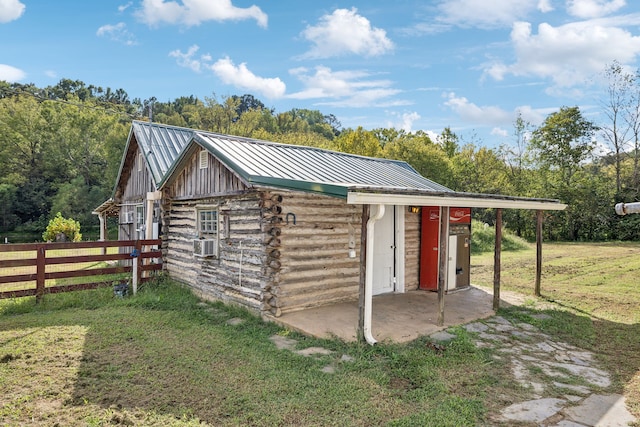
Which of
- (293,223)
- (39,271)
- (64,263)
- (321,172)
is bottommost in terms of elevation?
(39,271)

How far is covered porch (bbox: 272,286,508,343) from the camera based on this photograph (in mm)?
5824

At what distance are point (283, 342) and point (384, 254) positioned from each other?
11.8 ft

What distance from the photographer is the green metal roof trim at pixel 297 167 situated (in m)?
6.27

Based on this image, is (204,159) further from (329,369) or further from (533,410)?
(533,410)

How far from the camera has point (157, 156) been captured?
11922 mm

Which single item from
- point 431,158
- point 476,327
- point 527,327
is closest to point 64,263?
point 476,327

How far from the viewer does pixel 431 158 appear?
25.9 m

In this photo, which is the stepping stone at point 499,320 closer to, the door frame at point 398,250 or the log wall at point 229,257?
the door frame at point 398,250

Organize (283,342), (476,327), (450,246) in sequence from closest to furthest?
(283,342) → (476,327) → (450,246)

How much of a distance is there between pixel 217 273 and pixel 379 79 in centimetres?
1275

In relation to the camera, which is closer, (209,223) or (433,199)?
(433,199)

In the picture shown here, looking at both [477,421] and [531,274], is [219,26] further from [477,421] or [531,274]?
[477,421]

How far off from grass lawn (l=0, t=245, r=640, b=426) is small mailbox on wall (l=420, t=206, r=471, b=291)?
2.03 meters

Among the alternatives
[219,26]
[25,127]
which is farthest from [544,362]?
[25,127]
